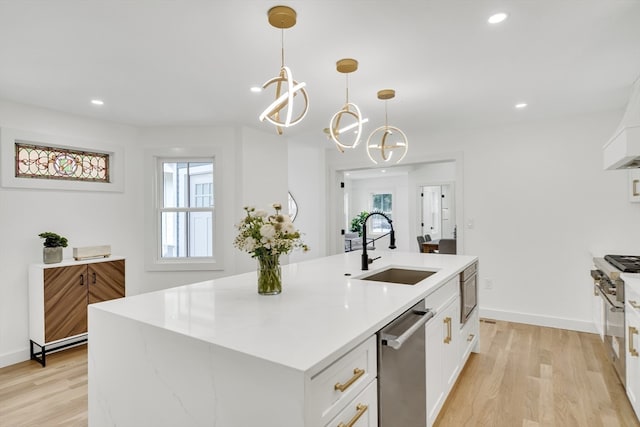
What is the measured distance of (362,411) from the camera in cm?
121

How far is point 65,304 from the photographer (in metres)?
3.26

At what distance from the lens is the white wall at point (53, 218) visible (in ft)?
10.5

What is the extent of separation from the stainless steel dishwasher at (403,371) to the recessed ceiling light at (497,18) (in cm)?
159

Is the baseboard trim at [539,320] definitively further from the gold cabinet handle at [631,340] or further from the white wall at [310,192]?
the white wall at [310,192]

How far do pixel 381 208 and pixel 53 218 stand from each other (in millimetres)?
8658

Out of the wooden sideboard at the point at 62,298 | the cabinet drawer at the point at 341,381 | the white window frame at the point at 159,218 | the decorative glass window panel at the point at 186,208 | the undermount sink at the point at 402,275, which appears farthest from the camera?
the decorative glass window panel at the point at 186,208

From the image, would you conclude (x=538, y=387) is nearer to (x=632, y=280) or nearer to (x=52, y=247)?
(x=632, y=280)

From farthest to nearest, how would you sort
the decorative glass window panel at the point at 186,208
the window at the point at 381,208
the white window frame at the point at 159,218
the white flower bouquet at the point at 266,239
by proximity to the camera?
the window at the point at 381,208
the decorative glass window panel at the point at 186,208
the white window frame at the point at 159,218
the white flower bouquet at the point at 266,239

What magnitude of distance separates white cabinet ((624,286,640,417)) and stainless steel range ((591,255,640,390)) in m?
0.11

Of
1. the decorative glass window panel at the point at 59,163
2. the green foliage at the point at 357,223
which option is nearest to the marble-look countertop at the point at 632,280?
the decorative glass window panel at the point at 59,163

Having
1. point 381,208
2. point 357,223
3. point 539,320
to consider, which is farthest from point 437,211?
point 539,320

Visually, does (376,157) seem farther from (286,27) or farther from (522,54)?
(286,27)

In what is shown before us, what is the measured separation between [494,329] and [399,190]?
21.8 feet

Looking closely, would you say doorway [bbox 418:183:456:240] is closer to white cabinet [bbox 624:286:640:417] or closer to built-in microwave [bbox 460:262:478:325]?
built-in microwave [bbox 460:262:478:325]
